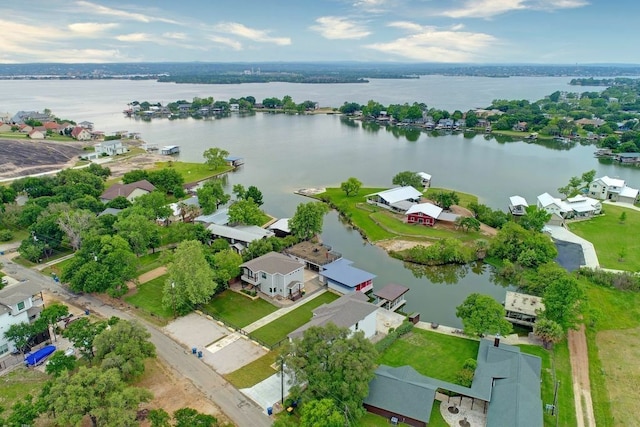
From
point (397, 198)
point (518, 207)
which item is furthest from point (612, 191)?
point (397, 198)

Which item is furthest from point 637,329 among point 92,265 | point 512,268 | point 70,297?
point 70,297

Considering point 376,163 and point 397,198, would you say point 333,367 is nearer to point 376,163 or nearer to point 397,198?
point 397,198

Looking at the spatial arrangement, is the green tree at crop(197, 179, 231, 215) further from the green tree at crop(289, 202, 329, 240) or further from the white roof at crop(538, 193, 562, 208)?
the white roof at crop(538, 193, 562, 208)

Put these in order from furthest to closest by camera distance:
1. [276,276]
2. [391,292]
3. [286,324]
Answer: [391,292] < [276,276] < [286,324]

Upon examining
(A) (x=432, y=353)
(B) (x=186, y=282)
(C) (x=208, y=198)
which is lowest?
(A) (x=432, y=353)

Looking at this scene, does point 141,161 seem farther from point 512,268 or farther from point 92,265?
point 512,268
